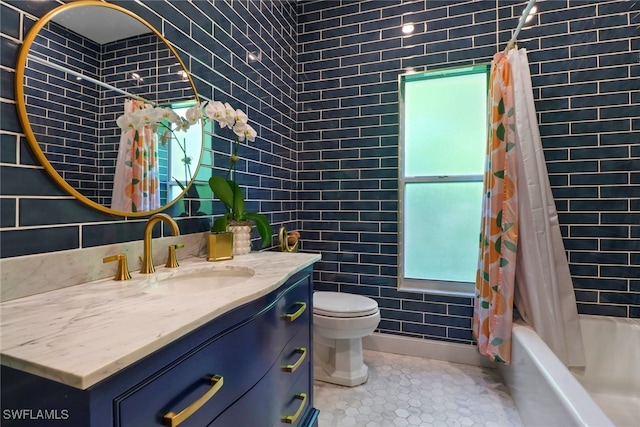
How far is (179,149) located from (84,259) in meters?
0.60

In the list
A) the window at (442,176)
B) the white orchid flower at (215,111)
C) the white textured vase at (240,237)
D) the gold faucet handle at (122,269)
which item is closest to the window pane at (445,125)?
the window at (442,176)

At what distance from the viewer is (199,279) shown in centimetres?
123

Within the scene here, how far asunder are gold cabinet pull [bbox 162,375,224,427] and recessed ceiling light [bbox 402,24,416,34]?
255 centimetres

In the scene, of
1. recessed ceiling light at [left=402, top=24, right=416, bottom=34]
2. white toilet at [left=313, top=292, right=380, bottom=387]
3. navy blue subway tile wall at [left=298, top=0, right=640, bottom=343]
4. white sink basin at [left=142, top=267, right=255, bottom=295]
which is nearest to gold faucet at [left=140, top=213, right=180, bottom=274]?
white sink basin at [left=142, top=267, right=255, bottom=295]

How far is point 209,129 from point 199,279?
795mm

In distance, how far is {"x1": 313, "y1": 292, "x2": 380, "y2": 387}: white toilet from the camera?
1.86 m

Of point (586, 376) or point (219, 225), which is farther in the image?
point (586, 376)

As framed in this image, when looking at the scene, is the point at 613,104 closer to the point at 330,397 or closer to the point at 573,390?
the point at 573,390

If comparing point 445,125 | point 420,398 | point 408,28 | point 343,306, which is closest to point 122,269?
point 343,306

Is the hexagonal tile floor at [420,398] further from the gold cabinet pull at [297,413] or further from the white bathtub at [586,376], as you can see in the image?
the gold cabinet pull at [297,413]

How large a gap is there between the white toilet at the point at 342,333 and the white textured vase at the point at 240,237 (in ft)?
2.13

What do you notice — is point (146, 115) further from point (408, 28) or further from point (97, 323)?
point (408, 28)

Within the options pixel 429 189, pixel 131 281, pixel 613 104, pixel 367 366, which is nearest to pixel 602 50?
pixel 613 104

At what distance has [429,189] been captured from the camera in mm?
2402
